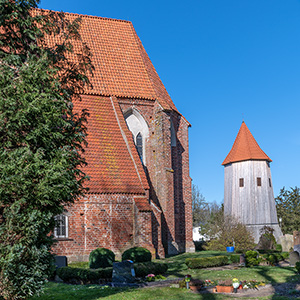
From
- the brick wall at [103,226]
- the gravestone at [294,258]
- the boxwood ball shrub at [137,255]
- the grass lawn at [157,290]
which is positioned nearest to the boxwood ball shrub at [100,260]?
the boxwood ball shrub at [137,255]

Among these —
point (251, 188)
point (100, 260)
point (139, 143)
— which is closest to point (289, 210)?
point (251, 188)

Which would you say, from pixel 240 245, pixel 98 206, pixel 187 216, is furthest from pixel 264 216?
pixel 98 206

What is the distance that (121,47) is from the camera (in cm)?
3027

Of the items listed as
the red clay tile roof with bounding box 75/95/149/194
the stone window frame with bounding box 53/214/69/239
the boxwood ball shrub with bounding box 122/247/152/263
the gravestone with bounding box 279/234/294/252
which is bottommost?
the gravestone with bounding box 279/234/294/252

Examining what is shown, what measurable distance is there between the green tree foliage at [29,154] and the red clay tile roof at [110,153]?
10.9 meters

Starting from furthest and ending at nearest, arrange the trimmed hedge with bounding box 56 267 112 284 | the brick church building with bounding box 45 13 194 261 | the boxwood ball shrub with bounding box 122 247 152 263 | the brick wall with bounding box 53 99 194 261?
the brick church building with bounding box 45 13 194 261, the brick wall with bounding box 53 99 194 261, the boxwood ball shrub with bounding box 122 247 152 263, the trimmed hedge with bounding box 56 267 112 284

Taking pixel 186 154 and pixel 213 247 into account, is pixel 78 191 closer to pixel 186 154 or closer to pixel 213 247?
pixel 186 154

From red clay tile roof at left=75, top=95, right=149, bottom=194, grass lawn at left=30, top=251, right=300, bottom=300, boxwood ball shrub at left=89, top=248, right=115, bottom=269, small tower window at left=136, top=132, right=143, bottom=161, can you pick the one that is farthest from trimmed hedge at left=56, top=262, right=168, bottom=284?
small tower window at left=136, top=132, right=143, bottom=161

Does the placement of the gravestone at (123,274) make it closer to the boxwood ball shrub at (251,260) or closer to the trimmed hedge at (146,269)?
the trimmed hedge at (146,269)

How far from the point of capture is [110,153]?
2423cm

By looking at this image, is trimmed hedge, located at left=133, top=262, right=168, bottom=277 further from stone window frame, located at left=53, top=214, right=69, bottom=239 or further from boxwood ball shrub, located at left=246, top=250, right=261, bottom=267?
stone window frame, located at left=53, top=214, right=69, bottom=239

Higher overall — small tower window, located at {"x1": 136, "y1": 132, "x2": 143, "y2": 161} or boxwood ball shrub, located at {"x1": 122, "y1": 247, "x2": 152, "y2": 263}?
small tower window, located at {"x1": 136, "y1": 132, "x2": 143, "y2": 161}

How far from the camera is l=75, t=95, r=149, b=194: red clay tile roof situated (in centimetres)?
2292

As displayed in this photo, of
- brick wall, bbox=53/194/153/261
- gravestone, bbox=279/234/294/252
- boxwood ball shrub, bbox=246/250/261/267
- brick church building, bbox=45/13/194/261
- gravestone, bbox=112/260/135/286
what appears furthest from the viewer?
gravestone, bbox=279/234/294/252
